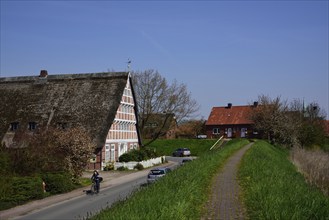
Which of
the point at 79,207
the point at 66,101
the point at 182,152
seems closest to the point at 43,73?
the point at 66,101

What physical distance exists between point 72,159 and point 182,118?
3070 centimetres

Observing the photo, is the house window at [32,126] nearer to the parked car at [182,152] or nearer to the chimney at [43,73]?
the chimney at [43,73]

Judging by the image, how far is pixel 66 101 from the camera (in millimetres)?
46125

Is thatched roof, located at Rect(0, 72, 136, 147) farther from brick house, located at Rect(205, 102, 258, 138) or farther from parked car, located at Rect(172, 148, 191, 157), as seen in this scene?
brick house, located at Rect(205, 102, 258, 138)

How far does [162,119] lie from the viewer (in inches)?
2409

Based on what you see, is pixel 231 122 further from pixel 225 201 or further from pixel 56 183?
pixel 225 201

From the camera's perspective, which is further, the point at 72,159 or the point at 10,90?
the point at 10,90

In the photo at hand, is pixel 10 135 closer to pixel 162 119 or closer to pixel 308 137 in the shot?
pixel 162 119

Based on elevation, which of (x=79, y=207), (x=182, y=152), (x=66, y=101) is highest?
(x=66, y=101)

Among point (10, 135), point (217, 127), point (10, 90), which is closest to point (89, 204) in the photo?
point (10, 135)

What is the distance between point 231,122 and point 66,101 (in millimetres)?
41362

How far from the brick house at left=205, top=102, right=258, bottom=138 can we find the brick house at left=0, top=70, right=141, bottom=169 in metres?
33.0

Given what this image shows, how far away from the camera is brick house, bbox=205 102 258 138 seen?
7875cm

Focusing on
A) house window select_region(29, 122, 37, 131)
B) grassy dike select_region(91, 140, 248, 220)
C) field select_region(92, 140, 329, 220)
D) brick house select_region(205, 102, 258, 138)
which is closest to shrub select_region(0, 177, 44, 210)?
field select_region(92, 140, 329, 220)
